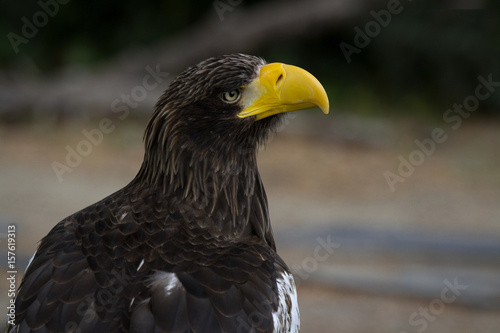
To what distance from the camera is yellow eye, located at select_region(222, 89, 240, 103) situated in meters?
→ 2.81

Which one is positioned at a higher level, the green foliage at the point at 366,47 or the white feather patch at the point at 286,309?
the green foliage at the point at 366,47

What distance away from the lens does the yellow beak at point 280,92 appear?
9.03 ft

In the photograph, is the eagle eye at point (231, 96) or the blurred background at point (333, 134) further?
the blurred background at point (333, 134)

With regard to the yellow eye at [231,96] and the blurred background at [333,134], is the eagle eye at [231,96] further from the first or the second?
the blurred background at [333,134]

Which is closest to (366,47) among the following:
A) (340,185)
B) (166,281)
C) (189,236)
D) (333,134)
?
(333,134)

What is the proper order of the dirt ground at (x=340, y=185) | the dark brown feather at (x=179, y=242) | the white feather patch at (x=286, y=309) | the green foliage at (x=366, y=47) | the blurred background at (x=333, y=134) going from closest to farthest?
1. the dark brown feather at (x=179, y=242)
2. the white feather patch at (x=286, y=309)
3. the dirt ground at (x=340, y=185)
4. the blurred background at (x=333, y=134)
5. the green foliage at (x=366, y=47)

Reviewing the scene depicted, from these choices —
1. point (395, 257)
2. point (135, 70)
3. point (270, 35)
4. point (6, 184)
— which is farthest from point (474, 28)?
point (6, 184)

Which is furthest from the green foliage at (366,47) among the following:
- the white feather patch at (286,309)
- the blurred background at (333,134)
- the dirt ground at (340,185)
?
the white feather patch at (286,309)

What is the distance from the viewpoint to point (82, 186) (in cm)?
750

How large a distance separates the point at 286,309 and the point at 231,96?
826mm

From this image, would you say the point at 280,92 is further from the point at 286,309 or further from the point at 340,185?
the point at 340,185

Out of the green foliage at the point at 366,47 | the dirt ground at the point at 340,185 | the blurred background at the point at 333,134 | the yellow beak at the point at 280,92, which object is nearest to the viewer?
the yellow beak at the point at 280,92

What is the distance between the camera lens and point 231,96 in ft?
9.27

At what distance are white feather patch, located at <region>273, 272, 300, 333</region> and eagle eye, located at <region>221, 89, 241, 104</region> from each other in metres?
0.68
